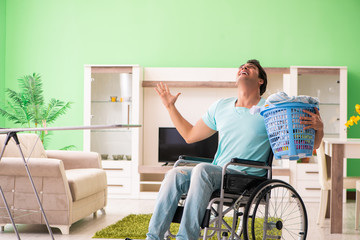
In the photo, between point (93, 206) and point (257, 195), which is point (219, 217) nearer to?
point (257, 195)

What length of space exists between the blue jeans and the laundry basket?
35cm

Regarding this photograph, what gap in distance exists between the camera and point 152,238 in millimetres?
2594

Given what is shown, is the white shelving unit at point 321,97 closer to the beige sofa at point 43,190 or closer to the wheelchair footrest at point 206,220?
Answer: the beige sofa at point 43,190

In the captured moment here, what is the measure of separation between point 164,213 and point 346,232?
2.14 metres

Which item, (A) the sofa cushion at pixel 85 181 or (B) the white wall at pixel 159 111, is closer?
(A) the sofa cushion at pixel 85 181

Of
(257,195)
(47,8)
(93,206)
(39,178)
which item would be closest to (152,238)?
(257,195)

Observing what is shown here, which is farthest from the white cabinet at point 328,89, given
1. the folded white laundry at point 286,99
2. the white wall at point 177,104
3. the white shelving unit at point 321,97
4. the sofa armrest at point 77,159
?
the folded white laundry at point 286,99

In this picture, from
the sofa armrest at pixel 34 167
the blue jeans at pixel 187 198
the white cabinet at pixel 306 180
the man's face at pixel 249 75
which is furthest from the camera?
the white cabinet at pixel 306 180

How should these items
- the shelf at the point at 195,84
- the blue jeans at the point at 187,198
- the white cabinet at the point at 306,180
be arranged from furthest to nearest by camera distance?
the shelf at the point at 195,84 → the white cabinet at the point at 306,180 → the blue jeans at the point at 187,198

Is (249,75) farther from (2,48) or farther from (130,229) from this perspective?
(2,48)

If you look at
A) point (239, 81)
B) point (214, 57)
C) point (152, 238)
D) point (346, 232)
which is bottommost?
point (346, 232)

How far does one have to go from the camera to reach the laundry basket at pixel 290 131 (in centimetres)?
263

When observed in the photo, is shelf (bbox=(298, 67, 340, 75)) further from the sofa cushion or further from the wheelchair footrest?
the wheelchair footrest

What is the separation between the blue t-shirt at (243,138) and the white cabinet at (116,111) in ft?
11.0
